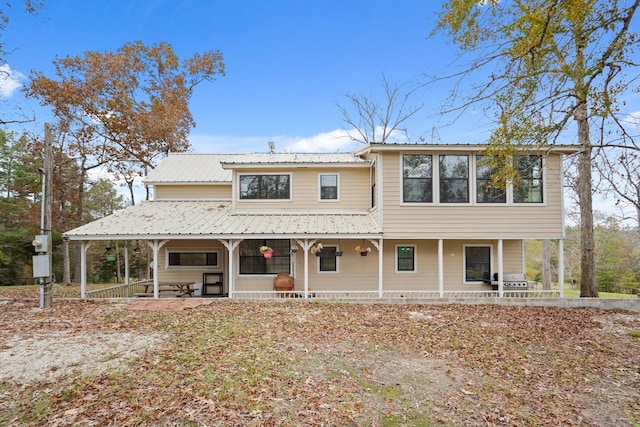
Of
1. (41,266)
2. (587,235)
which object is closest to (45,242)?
(41,266)

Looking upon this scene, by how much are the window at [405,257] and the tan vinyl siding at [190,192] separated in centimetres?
768

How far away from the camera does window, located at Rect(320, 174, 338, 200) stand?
43.7 ft

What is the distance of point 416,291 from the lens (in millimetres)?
11945

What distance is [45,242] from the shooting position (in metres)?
9.58

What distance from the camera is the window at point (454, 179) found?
37.4ft

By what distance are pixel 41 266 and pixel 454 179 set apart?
42.9 feet

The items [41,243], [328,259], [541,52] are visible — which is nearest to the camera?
[541,52]

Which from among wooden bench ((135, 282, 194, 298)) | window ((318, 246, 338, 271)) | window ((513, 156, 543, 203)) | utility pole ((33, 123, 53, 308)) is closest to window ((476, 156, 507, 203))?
window ((513, 156, 543, 203))

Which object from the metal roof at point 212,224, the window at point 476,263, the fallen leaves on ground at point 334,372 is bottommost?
the fallen leaves on ground at point 334,372

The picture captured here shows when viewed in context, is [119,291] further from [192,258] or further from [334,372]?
[334,372]

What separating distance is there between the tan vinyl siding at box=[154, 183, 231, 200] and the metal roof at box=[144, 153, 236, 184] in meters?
0.35

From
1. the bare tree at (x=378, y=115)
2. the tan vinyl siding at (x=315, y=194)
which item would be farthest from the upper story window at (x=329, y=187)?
the bare tree at (x=378, y=115)

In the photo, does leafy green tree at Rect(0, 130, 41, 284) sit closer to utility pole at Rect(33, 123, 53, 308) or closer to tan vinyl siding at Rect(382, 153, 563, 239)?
utility pole at Rect(33, 123, 53, 308)

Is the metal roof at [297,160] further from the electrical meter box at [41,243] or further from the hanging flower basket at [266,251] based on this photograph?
the electrical meter box at [41,243]
